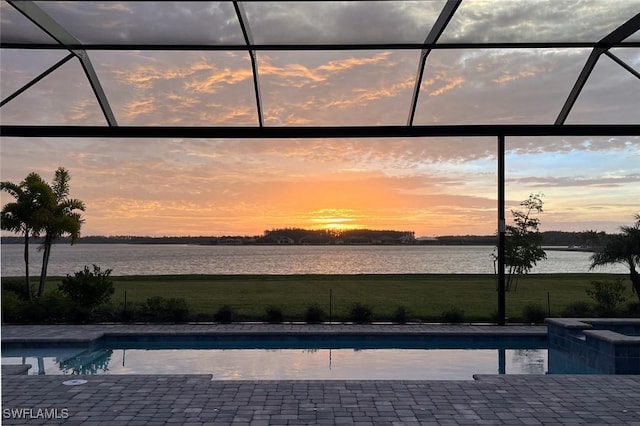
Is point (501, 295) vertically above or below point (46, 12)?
below

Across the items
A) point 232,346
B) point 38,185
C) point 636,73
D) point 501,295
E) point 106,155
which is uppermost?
point 106,155

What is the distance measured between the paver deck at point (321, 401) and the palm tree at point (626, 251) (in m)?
10.6

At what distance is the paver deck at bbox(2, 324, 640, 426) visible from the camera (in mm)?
5172

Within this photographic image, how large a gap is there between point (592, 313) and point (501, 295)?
3238 mm

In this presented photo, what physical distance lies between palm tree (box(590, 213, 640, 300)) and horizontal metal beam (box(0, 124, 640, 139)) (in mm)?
7317

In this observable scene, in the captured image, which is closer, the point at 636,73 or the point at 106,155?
the point at 636,73

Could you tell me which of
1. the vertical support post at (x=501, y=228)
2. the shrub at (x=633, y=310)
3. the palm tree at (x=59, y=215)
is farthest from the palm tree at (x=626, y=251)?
the palm tree at (x=59, y=215)

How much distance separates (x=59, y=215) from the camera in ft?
57.9

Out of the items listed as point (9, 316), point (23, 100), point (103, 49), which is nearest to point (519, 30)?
point (103, 49)

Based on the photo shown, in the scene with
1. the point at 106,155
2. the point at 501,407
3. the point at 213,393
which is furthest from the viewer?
the point at 106,155

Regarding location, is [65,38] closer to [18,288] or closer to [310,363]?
[310,363]

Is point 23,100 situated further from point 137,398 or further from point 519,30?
point 519,30

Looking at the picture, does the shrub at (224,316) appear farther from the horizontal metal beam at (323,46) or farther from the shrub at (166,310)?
the horizontal metal beam at (323,46)

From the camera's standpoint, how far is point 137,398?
584 cm
